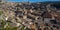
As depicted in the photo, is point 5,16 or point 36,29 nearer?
point 36,29

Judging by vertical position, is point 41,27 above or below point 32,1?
below

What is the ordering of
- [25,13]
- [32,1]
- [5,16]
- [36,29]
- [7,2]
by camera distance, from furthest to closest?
1. [7,2]
2. [32,1]
3. [25,13]
4. [5,16]
5. [36,29]

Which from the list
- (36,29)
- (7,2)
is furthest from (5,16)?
Answer: (7,2)

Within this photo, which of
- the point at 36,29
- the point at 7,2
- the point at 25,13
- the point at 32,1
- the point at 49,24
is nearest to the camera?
the point at 36,29

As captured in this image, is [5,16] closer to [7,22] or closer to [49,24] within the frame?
[7,22]

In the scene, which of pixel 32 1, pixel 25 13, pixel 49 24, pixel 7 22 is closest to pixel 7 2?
pixel 32 1

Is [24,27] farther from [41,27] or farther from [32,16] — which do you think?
[32,16]
